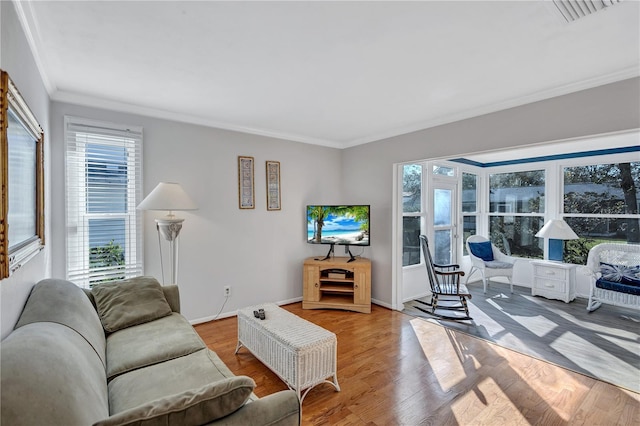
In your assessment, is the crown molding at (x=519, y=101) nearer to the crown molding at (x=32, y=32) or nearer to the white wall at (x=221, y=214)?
the white wall at (x=221, y=214)

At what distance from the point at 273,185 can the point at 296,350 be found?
2459 millimetres

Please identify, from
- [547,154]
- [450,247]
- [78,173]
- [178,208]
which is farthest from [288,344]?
[547,154]

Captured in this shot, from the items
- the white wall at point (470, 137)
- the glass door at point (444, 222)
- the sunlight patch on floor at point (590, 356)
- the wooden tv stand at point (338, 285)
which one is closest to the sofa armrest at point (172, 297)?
the wooden tv stand at point (338, 285)

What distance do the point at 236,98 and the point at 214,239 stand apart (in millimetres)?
1657

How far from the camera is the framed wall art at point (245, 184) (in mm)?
3781

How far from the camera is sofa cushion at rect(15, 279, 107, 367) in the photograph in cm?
150

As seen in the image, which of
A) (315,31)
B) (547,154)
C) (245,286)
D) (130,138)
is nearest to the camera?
(315,31)

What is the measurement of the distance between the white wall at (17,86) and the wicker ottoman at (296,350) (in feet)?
4.85

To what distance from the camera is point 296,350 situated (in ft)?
6.79

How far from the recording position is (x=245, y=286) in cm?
385

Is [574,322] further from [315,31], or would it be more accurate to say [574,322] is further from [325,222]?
[315,31]

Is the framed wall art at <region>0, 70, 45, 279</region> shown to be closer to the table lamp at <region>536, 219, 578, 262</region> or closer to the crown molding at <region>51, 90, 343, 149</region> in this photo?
the crown molding at <region>51, 90, 343, 149</region>

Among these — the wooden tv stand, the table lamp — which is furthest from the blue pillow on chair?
the wooden tv stand

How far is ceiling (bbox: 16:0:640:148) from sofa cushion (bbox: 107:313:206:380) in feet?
6.28
